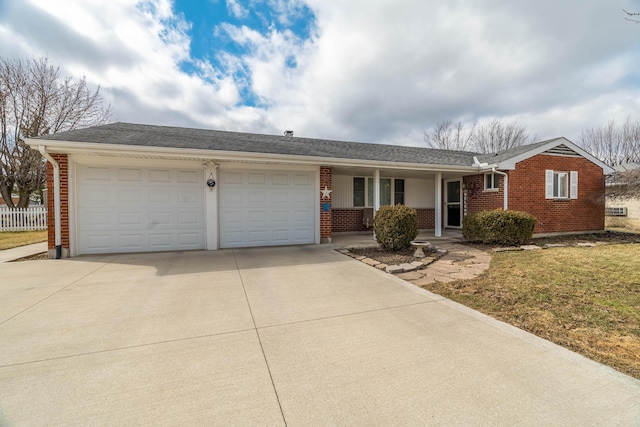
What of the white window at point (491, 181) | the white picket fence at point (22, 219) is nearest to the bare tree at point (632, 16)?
the white window at point (491, 181)

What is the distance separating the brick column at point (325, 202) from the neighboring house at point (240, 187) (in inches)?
1.3

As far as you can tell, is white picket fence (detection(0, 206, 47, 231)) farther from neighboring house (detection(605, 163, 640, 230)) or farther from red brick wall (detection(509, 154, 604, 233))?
neighboring house (detection(605, 163, 640, 230))

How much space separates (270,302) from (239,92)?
34.9 ft

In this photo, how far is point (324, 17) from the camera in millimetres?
7488

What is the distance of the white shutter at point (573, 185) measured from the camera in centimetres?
1073

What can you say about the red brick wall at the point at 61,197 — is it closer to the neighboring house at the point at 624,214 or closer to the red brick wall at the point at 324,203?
the red brick wall at the point at 324,203

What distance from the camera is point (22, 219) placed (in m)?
13.3

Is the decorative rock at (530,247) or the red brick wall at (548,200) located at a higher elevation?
the red brick wall at (548,200)

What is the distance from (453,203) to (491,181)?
195 centimetres

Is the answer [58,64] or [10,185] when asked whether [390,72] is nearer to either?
[58,64]

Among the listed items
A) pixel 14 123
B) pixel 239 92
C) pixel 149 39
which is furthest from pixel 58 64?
pixel 149 39

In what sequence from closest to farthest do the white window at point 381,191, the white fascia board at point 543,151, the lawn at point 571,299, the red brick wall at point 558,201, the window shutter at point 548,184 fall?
the lawn at point 571,299 < the white fascia board at point 543,151 < the red brick wall at point 558,201 < the window shutter at point 548,184 < the white window at point 381,191

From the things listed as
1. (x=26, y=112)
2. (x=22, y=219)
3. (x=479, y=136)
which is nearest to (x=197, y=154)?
(x=22, y=219)

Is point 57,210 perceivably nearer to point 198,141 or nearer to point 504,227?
point 198,141
